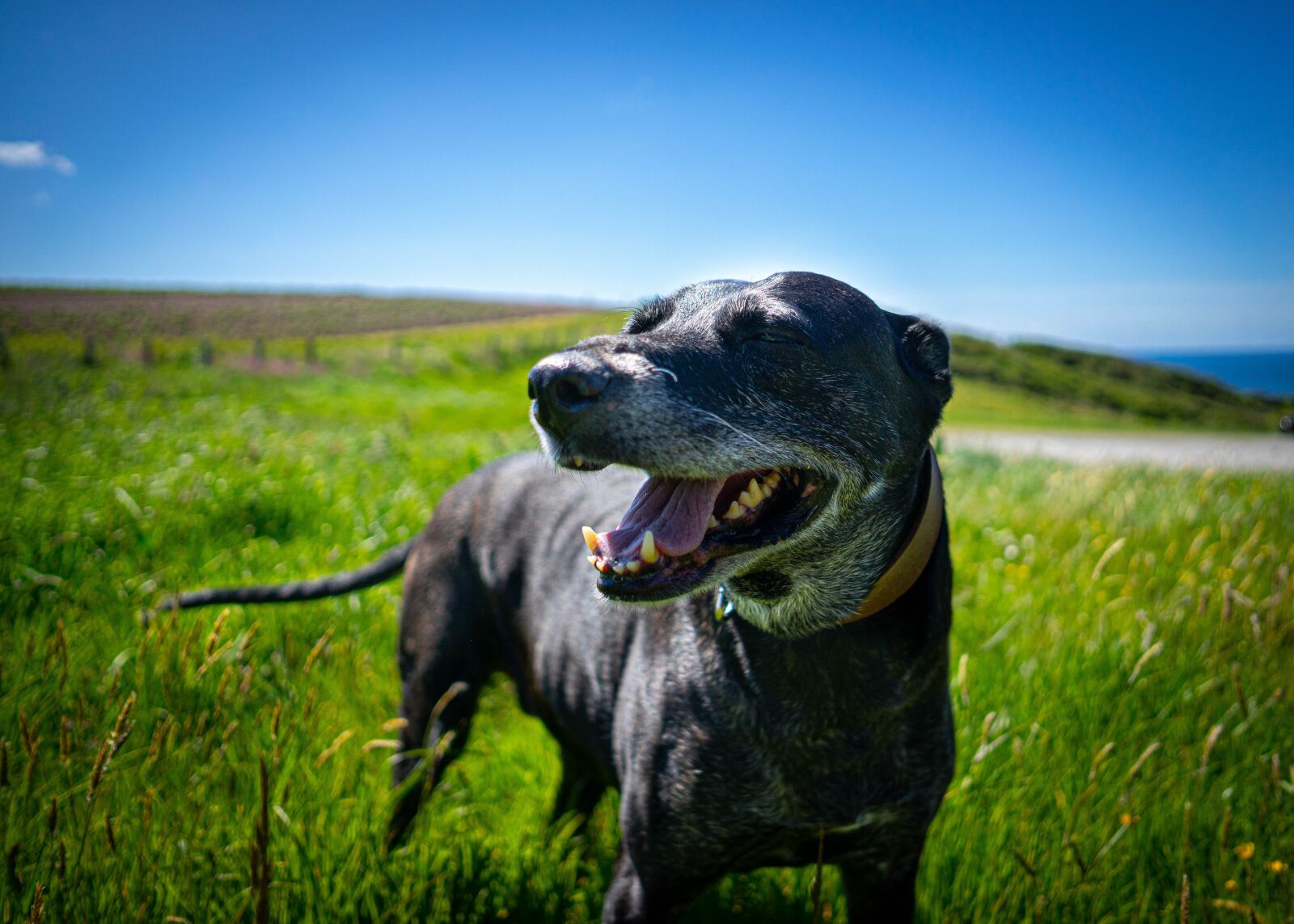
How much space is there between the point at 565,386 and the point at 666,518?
1.62ft

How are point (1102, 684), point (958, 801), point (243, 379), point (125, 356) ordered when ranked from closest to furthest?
1. point (958, 801)
2. point (1102, 684)
3. point (125, 356)
4. point (243, 379)

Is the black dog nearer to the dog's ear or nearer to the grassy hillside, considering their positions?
the dog's ear

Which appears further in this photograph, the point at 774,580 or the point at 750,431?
the point at 774,580

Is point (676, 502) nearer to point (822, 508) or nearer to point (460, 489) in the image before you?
point (822, 508)

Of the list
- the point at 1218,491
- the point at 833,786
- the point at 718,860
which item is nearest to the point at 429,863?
the point at 718,860

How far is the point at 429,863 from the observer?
2.37 metres

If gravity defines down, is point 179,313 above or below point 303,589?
above

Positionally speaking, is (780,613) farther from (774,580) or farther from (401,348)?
(401,348)

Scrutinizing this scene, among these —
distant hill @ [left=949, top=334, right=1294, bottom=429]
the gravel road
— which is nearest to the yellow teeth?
the gravel road

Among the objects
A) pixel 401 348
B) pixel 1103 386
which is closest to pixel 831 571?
pixel 401 348

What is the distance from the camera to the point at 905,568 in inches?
78.1

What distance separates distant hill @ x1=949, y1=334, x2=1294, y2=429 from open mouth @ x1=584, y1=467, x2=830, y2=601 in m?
30.1

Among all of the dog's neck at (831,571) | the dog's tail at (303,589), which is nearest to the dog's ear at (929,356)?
the dog's neck at (831,571)

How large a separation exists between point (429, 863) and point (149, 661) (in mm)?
1428
